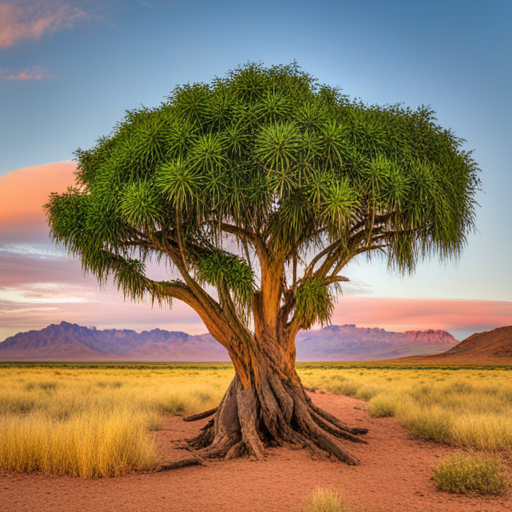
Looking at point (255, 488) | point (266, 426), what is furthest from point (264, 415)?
point (255, 488)

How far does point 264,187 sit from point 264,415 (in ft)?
17.9

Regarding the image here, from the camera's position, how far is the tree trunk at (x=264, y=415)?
10953 mm

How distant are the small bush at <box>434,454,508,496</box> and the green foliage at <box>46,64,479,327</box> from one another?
4.01 m

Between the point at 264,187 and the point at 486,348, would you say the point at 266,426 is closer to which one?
the point at 264,187

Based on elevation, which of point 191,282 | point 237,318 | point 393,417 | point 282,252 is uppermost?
point 282,252

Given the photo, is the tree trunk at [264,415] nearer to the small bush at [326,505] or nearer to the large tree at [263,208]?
the large tree at [263,208]

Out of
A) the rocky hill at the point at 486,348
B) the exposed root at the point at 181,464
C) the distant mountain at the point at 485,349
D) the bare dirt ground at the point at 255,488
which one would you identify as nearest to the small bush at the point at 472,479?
the bare dirt ground at the point at 255,488

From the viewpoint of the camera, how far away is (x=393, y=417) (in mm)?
17266

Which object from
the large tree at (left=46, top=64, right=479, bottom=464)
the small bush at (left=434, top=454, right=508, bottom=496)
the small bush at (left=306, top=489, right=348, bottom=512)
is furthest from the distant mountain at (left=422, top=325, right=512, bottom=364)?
the small bush at (left=306, top=489, right=348, bottom=512)

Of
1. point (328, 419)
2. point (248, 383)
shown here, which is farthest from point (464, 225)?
point (248, 383)

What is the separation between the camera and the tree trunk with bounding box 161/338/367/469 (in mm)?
10953

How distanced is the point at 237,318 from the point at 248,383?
1.87 metres

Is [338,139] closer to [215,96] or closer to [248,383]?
[215,96]

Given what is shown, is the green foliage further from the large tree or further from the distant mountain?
the distant mountain
